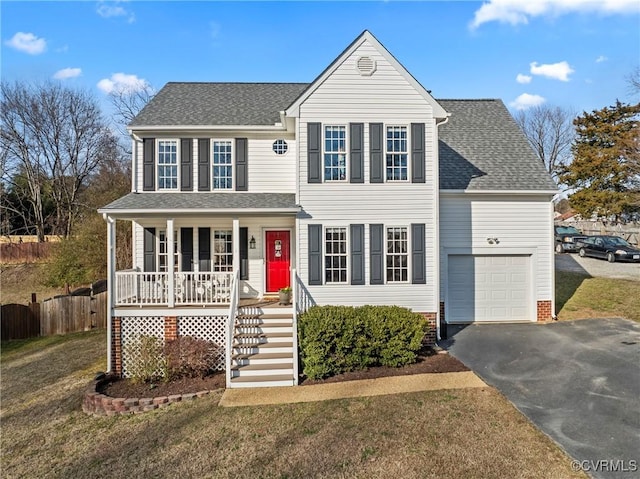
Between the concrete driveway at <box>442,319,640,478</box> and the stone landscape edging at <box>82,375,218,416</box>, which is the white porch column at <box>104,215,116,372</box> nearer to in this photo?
the stone landscape edging at <box>82,375,218,416</box>

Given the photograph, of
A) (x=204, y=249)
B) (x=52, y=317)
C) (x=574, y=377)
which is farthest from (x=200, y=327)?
(x=52, y=317)

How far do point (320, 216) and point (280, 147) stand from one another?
2960 millimetres

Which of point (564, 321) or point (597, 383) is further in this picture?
point (564, 321)

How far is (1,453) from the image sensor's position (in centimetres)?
664

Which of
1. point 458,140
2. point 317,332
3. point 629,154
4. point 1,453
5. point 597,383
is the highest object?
point 629,154

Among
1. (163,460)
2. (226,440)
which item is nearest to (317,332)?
(226,440)

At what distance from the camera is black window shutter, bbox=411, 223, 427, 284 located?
1023cm

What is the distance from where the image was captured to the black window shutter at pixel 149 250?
37.7ft

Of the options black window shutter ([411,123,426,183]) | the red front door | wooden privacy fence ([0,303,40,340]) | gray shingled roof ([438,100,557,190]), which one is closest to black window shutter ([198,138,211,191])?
the red front door

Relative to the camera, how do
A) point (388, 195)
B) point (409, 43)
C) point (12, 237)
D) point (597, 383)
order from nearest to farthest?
point (597, 383), point (388, 195), point (409, 43), point (12, 237)

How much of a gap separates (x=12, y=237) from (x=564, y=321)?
39.9m

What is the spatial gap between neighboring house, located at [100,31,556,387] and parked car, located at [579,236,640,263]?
1162 centimetres

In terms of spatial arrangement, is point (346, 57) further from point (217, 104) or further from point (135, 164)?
point (135, 164)

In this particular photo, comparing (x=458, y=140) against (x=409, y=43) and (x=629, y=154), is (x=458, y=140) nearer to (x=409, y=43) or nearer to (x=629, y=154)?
(x=409, y=43)
